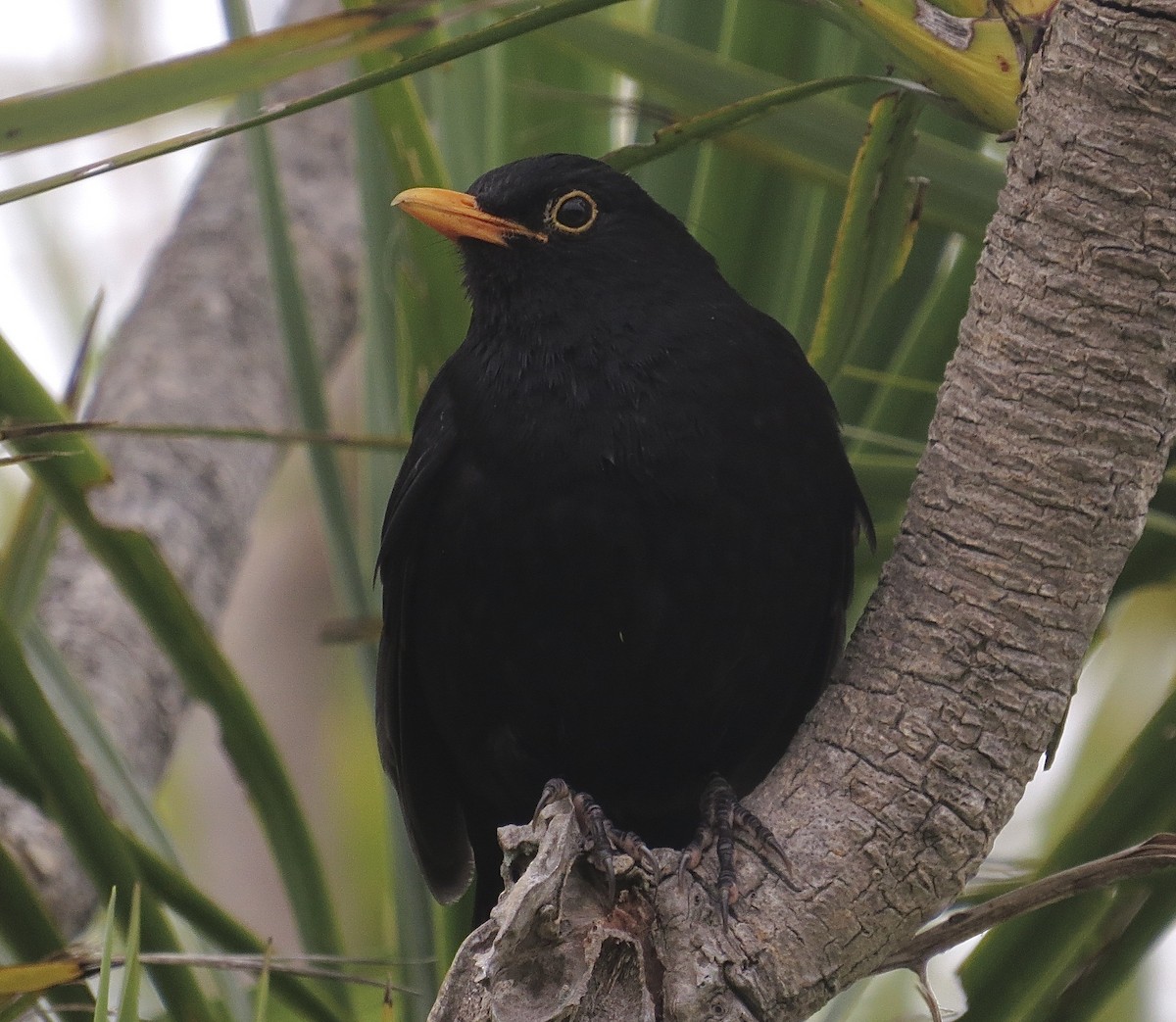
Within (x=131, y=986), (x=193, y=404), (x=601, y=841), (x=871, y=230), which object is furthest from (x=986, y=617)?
(x=193, y=404)

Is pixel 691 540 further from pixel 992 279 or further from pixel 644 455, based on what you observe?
pixel 992 279

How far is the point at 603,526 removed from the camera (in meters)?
2.21

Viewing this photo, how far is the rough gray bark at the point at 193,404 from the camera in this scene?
322cm

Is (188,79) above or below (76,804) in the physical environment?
above

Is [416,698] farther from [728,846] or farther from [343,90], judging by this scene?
[343,90]

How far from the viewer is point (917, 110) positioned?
1.94 m

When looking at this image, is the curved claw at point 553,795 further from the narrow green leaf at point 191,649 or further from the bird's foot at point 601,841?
the narrow green leaf at point 191,649

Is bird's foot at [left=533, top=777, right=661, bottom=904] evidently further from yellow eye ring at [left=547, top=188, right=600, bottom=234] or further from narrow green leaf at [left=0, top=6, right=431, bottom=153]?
yellow eye ring at [left=547, top=188, right=600, bottom=234]

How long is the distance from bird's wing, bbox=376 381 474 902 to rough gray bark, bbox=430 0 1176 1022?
903 mm

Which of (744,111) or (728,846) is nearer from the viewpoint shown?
(728,846)

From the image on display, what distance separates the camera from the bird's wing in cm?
245

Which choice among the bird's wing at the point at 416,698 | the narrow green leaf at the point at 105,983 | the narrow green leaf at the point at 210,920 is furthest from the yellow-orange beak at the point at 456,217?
the narrow green leaf at the point at 105,983

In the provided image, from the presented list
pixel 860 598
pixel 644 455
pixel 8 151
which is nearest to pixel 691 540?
pixel 644 455

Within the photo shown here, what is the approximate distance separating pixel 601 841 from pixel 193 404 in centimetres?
248
